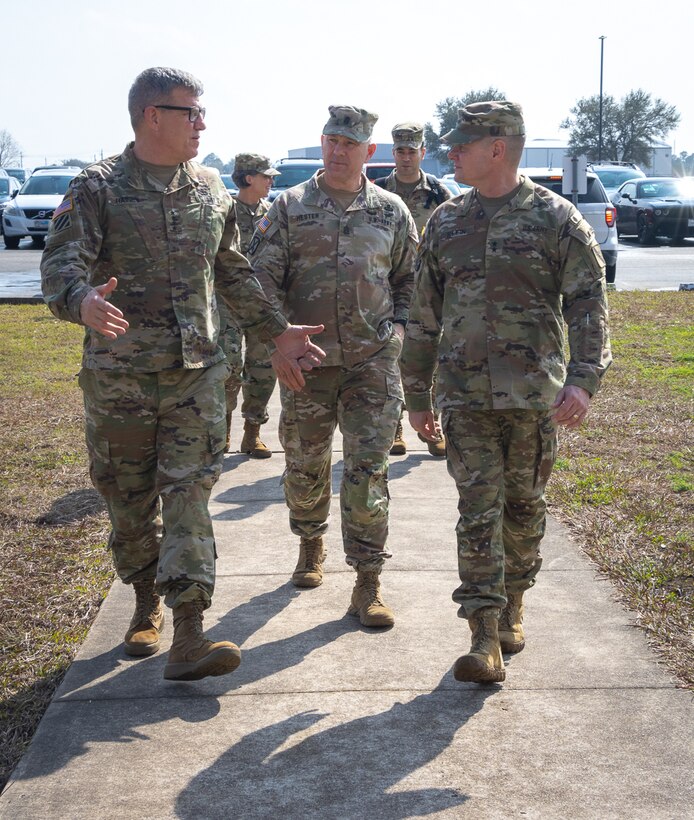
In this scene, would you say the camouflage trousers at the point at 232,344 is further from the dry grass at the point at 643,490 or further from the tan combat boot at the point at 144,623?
the tan combat boot at the point at 144,623

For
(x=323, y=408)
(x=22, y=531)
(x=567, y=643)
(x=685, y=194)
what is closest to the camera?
(x=567, y=643)

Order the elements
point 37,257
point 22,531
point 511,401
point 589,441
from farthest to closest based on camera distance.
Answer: point 37,257
point 589,441
point 22,531
point 511,401

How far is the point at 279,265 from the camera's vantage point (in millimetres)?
5398

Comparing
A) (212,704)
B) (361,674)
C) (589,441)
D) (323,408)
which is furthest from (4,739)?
(589,441)

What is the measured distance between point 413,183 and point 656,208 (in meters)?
21.8

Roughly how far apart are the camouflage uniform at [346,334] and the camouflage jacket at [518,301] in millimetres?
702

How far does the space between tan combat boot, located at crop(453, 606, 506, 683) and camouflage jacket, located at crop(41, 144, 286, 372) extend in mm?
1415

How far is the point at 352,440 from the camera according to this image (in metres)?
5.24

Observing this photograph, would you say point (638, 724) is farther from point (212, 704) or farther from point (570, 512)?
point (570, 512)

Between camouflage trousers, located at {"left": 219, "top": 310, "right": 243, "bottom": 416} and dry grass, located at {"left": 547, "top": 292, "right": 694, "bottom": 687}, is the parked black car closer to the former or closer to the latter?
dry grass, located at {"left": 547, "top": 292, "right": 694, "bottom": 687}

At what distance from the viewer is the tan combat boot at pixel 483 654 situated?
4.27 m

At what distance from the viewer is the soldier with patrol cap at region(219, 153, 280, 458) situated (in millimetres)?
8406

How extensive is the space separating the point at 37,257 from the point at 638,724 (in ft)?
80.2

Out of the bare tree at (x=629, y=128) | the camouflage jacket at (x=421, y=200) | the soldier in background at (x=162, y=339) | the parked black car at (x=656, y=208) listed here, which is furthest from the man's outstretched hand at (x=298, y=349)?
the bare tree at (x=629, y=128)
